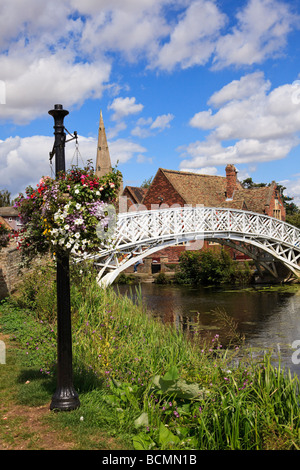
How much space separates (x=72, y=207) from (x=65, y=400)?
2354mm

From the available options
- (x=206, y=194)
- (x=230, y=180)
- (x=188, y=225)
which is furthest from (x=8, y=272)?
(x=230, y=180)

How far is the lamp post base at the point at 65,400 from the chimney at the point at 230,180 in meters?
34.6

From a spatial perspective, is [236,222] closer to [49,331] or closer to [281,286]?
[281,286]

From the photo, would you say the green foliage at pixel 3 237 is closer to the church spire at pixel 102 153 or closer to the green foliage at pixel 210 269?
the green foliage at pixel 210 269

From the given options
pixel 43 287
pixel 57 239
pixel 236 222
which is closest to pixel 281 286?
pixel 236 222

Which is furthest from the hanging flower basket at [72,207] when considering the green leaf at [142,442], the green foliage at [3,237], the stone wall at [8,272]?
the green foliage at [3,237]

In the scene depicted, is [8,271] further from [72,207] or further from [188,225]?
[188,225]

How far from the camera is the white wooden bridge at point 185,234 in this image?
688 inches

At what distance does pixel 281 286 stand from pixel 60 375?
24.0 m

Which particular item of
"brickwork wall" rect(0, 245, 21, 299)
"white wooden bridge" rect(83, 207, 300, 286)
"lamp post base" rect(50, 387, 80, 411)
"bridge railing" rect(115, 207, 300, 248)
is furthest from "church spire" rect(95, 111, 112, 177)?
"lamp post base" rect(50, 387, 80, 411)

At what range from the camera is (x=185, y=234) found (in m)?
20.5

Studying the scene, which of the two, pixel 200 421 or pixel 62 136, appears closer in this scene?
pixel 200 421

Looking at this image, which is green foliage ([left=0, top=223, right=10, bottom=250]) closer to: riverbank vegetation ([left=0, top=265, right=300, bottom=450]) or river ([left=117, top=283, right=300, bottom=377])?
river ([left=117, top=283, right=300, bottom=377])
